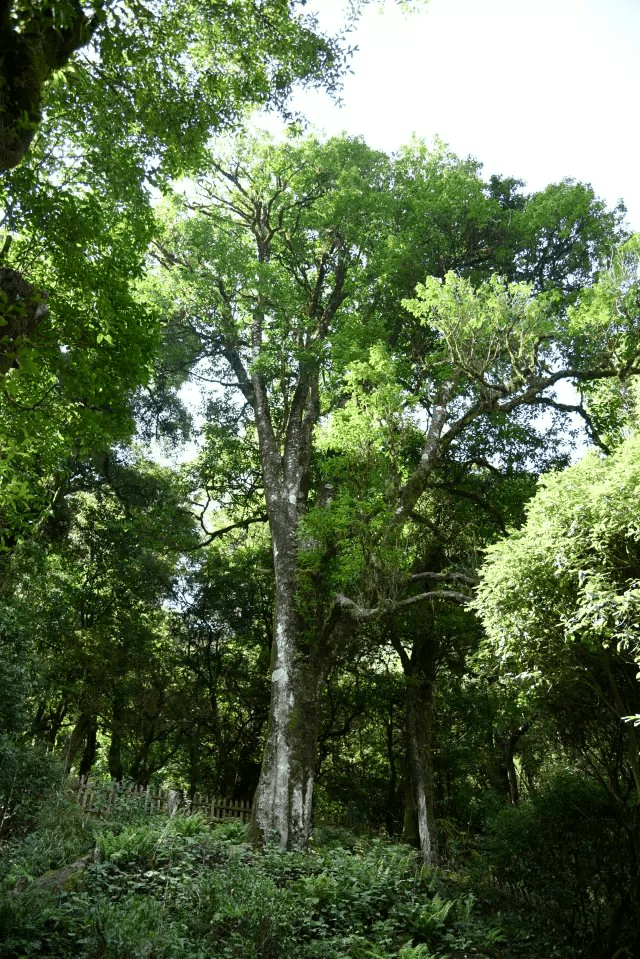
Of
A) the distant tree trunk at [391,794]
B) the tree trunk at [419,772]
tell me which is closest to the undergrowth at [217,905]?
the tree trunk at [419,772]

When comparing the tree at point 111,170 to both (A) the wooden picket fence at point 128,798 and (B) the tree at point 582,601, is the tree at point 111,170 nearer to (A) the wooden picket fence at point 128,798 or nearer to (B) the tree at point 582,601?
(B) the tree at point 582,601

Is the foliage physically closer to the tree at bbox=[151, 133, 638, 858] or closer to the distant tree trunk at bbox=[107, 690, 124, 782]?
the tree at bbox=[151, 133, 638, 858]

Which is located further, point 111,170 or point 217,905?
point 111,170

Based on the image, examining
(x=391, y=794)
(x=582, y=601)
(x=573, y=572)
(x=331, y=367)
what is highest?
(x=331, y=367)

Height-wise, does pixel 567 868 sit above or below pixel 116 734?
below

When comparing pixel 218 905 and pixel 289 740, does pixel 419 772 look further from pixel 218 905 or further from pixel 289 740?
pixel 218 905

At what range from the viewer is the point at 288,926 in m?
5.59

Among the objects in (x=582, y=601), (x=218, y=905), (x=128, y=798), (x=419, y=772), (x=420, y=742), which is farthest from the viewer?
(x=420, y=742)

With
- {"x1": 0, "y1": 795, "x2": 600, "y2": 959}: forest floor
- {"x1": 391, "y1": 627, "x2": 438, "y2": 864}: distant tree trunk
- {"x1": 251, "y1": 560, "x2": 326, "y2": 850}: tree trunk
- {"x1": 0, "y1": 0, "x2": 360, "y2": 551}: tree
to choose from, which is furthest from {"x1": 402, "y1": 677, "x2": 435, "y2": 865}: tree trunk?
{"x1": 0, "y1": 0, "x2": 360, "y2": 551}: tree

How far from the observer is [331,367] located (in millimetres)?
13234

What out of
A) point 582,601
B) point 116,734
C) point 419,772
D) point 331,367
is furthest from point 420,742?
point 116,734

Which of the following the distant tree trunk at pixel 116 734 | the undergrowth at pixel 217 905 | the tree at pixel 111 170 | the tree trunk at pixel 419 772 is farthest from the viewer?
the distant tree trunk at pixel 116 734

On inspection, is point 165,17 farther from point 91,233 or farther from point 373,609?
point 373,609

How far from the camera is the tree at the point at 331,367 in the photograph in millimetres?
10727
